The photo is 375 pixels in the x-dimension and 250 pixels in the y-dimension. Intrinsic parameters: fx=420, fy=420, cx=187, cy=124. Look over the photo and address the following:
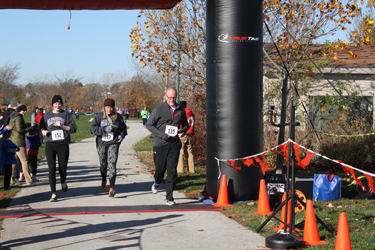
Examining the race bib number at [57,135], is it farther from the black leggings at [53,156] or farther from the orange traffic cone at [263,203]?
the orange traffic cone at [263,203]

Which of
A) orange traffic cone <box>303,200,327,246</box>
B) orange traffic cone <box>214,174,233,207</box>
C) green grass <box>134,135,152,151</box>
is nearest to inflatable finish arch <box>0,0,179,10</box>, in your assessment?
orange traffic cone <box>214,174,233,207</box>

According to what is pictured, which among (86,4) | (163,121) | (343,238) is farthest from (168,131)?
(343,238)

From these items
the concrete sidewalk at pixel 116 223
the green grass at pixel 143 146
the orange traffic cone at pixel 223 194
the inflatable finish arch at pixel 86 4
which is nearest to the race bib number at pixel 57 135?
the concrete sidewalk at pixel 116 223

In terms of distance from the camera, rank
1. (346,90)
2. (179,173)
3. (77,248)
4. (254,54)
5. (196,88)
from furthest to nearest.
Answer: (196,88) < (346,90) < (179,173) < (254,54) < (77,248)

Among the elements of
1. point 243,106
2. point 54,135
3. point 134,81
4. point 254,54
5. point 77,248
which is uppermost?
point 134,81

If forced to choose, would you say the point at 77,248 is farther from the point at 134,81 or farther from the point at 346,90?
the point at 134,81

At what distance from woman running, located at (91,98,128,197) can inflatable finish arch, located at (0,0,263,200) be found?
211 centimetres

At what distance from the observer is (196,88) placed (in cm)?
1950

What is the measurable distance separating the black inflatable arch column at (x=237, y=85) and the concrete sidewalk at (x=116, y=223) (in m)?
1.02

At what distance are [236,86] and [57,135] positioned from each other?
3.65 m

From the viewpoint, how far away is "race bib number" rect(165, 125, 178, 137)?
8039 millimetres

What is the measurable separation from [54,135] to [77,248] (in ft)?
11.7

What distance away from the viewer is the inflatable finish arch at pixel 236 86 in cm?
781

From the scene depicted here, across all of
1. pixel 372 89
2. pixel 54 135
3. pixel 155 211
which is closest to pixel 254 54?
pixel 155 211
